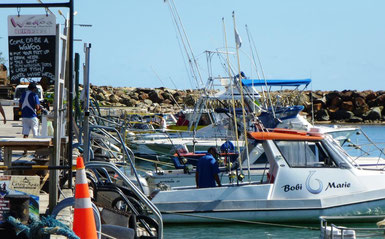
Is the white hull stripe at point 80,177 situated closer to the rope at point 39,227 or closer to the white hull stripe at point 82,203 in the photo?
the white hull stripe at point 82,203

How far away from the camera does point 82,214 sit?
7273 mm

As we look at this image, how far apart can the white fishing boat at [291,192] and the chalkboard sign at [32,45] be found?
5.33 m

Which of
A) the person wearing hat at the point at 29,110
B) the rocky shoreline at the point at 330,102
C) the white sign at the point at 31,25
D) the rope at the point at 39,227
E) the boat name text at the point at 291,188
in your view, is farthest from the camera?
the rocky shoreline at the point at 330,102

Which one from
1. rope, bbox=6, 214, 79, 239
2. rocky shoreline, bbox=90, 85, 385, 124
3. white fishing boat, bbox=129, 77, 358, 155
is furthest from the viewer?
rocky shoreline, bbox=90, 85, 385, 124

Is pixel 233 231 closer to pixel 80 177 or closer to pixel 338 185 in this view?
pixel 338 185

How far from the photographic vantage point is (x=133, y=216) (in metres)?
9.40

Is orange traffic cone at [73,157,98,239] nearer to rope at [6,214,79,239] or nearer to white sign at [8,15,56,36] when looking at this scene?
rope at [6,214,79,239]

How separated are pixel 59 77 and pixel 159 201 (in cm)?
593

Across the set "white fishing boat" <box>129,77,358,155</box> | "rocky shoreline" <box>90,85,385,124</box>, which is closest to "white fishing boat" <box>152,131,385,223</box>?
"white fishing boat" <box>129,77,358,155</box>

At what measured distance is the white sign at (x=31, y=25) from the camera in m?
9.18

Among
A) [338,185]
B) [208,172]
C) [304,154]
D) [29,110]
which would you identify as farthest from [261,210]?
[29,110]

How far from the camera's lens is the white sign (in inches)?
361

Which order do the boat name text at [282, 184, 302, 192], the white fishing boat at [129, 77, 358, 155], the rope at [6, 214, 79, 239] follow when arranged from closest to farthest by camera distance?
the rope at [6, 214, 79, 239] → the boat name text at [282, 184, 302, 192] → the white fishing boat at [129, 77, 358, 155]

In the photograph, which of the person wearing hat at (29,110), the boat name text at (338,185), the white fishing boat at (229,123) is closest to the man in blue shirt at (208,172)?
the boat name text at (338,185)
